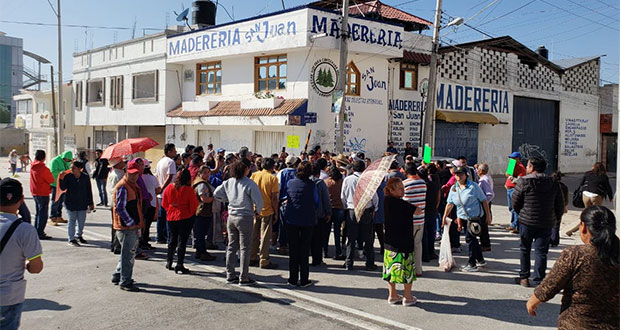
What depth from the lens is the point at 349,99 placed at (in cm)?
1956

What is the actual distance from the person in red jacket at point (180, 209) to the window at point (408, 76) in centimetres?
1575

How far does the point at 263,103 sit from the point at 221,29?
427cm

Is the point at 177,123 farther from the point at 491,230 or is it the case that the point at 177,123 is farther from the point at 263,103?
the point at 491,230

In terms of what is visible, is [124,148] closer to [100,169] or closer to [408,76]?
[100,169]

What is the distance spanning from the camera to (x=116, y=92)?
92.1 feet

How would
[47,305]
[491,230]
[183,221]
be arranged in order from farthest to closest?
[491,230] < [183,221] < [47,305]

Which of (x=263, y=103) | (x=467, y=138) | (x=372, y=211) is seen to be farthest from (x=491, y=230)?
(x=467, y=138)

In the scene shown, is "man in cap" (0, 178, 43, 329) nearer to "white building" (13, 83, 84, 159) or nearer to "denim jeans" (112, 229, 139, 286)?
"denim jeans" (112, 229, 139, 286)

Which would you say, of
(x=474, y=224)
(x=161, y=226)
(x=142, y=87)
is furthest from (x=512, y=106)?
(x=161, y=226)

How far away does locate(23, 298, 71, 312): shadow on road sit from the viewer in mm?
5773

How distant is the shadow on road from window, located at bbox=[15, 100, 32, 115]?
44292 millimetres

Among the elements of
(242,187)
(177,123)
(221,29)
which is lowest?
(242,187)

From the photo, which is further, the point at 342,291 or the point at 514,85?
the point at 514,85

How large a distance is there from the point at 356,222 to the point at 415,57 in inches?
597
